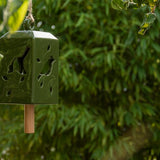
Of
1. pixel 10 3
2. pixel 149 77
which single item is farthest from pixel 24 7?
pixel 149 77

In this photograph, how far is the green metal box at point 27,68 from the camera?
89 cm

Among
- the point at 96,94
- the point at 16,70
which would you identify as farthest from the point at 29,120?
the point at 96,94

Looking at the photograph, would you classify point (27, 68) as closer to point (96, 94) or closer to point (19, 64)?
point (19, 64)

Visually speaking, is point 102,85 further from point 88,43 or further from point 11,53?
point 11,53

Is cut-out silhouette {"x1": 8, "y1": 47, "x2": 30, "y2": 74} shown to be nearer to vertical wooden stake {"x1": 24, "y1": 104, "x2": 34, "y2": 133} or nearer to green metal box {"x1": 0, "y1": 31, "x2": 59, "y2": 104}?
green metal box {"x1": 0, "y1": 31, "x2": 59, "y2": 104}

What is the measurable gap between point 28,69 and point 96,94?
185 cm

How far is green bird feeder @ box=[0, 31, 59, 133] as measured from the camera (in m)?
0.89

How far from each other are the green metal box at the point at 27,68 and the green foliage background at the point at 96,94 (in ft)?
4.59

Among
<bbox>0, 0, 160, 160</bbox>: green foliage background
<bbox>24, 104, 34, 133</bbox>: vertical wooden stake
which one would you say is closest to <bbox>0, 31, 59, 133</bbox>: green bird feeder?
<bbox>24, 104, 34, 133</bbox>: vertical wooden stake

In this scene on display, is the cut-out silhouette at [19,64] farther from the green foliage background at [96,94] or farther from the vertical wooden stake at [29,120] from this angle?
the green foliage background at [96,94]

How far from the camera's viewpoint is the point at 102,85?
2.66m

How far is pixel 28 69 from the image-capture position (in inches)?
35.5

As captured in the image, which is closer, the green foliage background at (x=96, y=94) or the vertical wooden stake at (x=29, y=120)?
the vertical wooden stake at (x=29, y=120)

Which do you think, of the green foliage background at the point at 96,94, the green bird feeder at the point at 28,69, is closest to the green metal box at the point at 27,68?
the green bird feeder at the point at 28,69
